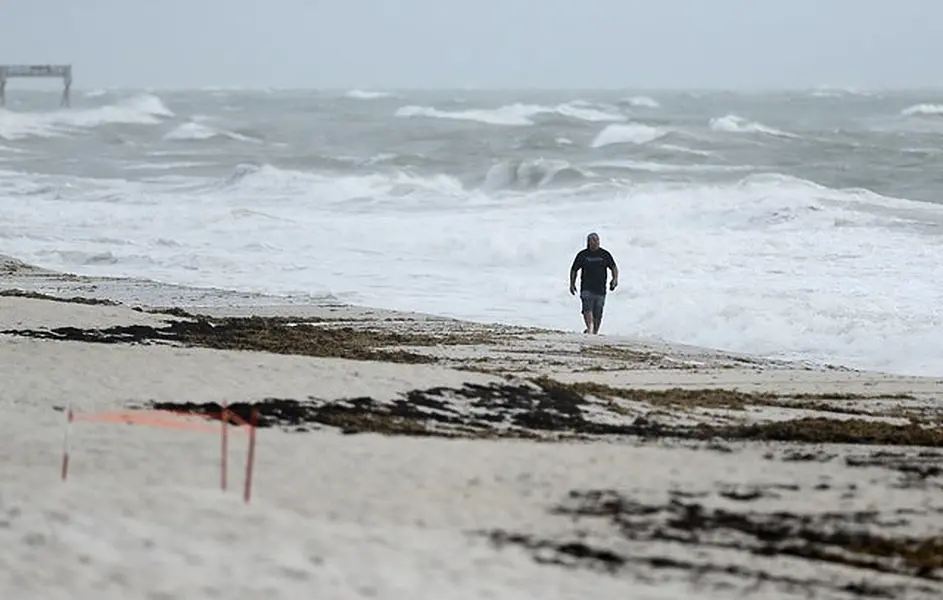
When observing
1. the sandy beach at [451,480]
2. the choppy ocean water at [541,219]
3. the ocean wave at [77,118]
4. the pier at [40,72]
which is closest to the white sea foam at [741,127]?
the choppy ocean water at [541,219]

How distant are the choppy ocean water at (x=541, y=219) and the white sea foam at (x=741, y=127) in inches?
11.3

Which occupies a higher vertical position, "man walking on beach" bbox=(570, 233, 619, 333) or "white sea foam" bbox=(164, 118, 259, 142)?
"white sea foam" bbox=(164, 118, 259, 142)

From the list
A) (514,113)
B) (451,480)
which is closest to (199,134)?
(514,113)

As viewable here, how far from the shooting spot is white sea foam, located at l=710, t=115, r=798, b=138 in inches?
2295

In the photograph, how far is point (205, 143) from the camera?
59.8m

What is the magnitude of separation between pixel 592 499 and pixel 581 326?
10.7 meters

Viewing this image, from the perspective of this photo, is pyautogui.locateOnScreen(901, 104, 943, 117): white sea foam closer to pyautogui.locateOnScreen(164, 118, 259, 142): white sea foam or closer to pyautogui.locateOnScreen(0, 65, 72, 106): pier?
pyautogui.locateOnScreen(164, 118, 259, 142): white sea foam

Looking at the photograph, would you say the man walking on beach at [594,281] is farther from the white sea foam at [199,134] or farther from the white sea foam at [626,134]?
the white sea foam at [199,134]

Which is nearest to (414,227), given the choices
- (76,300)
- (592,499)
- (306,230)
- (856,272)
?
(306,230)

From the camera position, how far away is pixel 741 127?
60.5 meters

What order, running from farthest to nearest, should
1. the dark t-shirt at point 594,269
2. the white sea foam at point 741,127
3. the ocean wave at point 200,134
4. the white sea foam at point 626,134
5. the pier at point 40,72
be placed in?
1. the pier at point 40,72
2. the ocean wave at point 200,134
3. the white sea foam at point 741,127
4. the white sea foam at point 626,134
5. the dark t-shirt at point 594,269

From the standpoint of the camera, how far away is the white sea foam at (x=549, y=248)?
18281 millimetres

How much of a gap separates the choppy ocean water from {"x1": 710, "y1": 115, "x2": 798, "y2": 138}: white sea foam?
29cm

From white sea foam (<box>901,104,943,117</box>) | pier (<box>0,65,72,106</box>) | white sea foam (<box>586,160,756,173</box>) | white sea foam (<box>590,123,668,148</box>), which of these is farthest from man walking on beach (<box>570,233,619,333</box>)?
pier (<box>0,65,72,106</box>)
